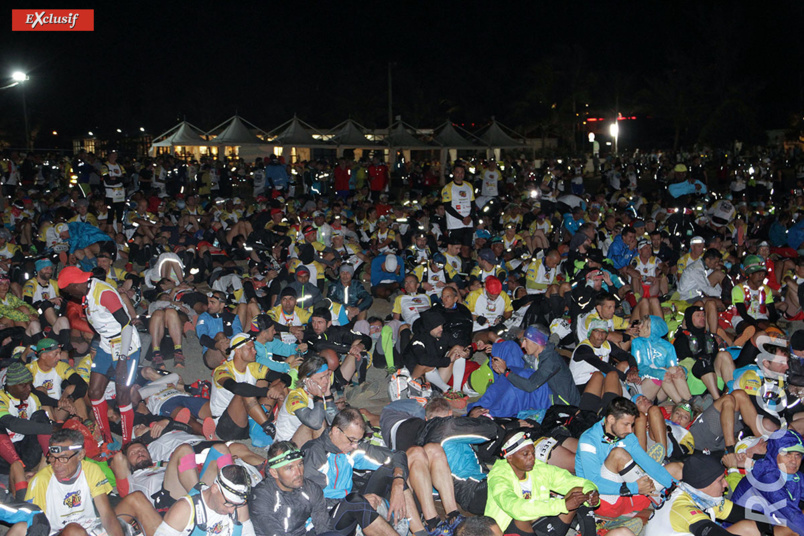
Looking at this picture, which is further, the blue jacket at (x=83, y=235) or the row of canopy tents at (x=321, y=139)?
the row of canopy tents at (x=321, y=139)

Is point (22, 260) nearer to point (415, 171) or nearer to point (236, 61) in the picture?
point (415, 171)

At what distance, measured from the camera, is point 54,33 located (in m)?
62.1

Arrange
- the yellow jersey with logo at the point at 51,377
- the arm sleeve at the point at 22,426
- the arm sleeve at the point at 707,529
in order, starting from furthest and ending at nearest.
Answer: the yellow jersey with logo at the point at 51,377 → the arm sleeve at the point at 22,426 → the arm sleeve at the point at 707,529

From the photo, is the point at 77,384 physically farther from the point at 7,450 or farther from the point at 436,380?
the point at 436,380

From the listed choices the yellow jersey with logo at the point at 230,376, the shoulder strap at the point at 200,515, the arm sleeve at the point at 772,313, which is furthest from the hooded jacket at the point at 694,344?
the shoulder strap at the point at 200,515

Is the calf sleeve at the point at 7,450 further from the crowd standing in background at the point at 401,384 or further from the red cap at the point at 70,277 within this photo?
the red cap at the point at 70,277

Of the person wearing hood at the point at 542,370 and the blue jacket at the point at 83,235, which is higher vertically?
the blue jacket at the point at 83,235

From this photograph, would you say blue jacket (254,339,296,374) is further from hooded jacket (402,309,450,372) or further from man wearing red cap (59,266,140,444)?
hooded jacket (402,309,450,372)

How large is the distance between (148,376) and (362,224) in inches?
283

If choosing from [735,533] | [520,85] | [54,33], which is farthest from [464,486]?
[54,33]

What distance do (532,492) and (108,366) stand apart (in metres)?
4.04

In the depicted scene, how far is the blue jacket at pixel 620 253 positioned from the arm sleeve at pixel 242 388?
6568mm

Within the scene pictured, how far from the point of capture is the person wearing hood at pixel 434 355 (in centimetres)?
693

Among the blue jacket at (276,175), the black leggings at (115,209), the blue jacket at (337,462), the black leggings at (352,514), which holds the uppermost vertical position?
the blue jacket at (276,175)
